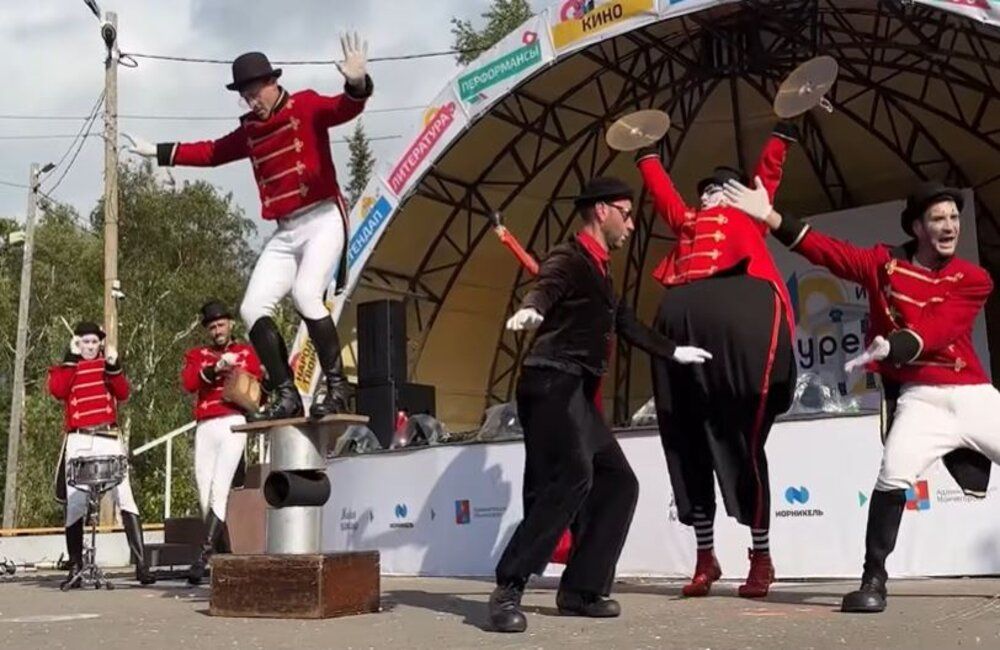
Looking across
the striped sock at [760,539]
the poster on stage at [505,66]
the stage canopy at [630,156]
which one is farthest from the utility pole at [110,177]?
the striped sock at [760,539]

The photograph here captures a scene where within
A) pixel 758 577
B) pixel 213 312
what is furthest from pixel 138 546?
pixel 758 577

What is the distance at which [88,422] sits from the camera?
7.91 metres

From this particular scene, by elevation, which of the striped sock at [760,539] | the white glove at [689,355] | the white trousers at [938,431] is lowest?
the striped sock at [760,539]

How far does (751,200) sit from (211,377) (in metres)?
3.96

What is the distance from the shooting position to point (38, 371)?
33156 millimetres

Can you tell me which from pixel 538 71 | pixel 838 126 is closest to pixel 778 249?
pixel 838 126

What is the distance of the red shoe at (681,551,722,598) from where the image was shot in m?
5.31

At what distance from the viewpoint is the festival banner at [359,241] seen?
11500 millimetres

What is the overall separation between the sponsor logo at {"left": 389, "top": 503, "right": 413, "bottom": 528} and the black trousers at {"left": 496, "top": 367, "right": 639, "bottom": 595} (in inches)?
154

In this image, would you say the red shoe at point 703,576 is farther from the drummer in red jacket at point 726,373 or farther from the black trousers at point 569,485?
the black trousers at point 569,485

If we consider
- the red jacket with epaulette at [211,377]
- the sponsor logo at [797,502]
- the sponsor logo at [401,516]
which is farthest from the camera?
the sponsor logo at [401,516]

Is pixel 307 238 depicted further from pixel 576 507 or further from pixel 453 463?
pixel 453 463

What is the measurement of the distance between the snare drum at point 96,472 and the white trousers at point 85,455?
8cm

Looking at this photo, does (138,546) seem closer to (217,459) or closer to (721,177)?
(217,459)
